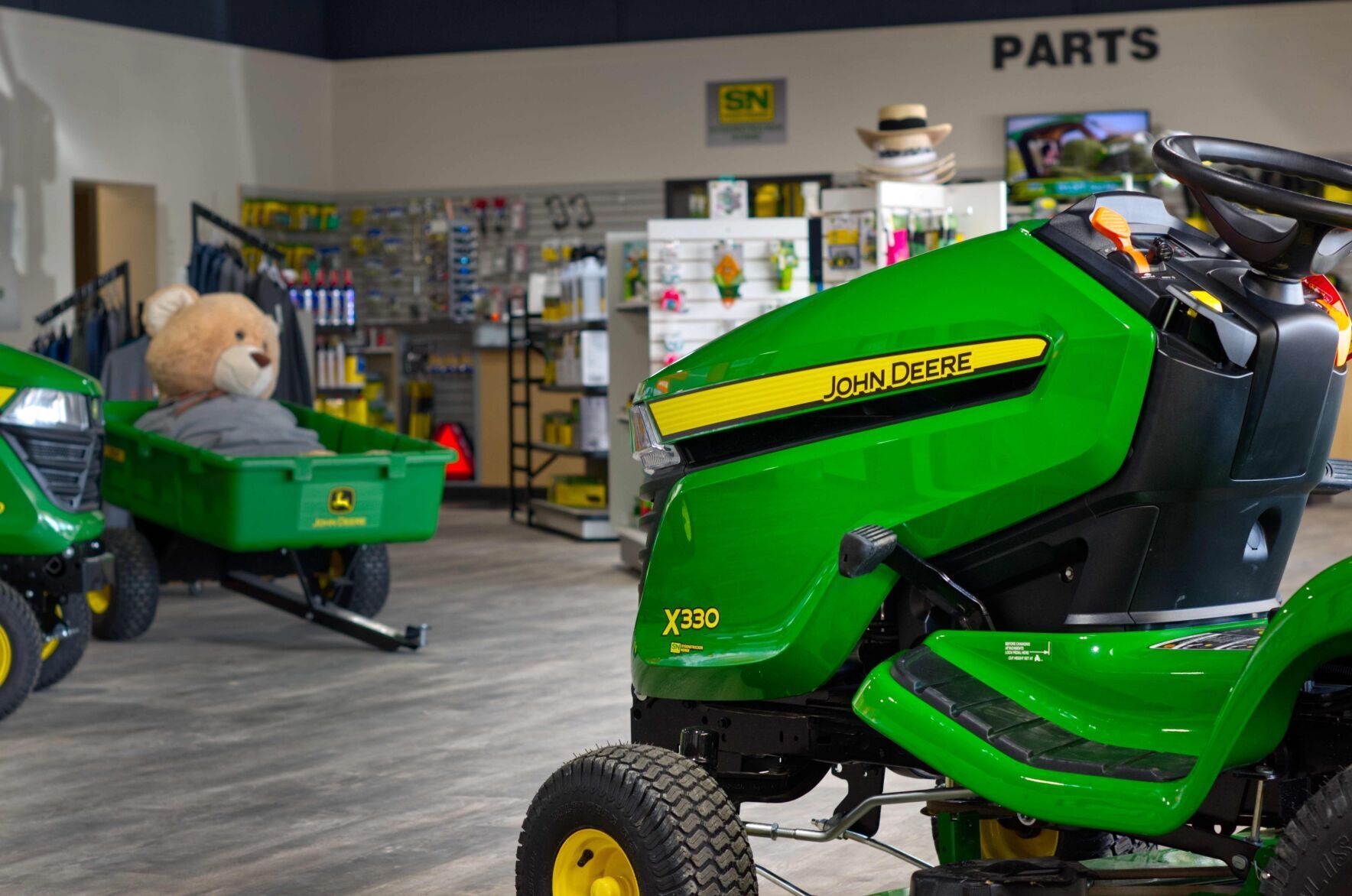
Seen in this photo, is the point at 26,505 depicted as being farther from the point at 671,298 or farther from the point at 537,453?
the point at 537,453

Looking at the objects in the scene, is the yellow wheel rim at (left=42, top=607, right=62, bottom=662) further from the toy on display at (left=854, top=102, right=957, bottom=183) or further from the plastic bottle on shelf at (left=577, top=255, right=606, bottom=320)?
the plastic bottle on shelf at (left=577, top=255, right=606, bottom=320)

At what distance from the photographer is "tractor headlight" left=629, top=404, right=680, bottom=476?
8.64 feet

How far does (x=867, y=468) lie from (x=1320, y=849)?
802 mm

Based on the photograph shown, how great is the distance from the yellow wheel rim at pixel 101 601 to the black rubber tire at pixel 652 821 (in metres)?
4.48

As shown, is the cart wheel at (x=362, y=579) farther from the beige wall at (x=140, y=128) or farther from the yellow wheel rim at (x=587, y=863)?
the beige wall at (x=140, y=128)

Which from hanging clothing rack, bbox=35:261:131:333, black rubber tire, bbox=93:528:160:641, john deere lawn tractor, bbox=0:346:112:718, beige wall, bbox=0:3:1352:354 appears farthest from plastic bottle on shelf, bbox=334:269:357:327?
john deere lawn tractor, bbox=0:346:112:718

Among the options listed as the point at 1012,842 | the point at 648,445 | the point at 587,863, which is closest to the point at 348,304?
the point at 648,445

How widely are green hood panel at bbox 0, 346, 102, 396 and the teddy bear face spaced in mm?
1580

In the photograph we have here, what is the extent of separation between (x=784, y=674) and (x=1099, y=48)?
1072 cm

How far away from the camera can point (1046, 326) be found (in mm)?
2174

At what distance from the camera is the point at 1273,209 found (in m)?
2.04

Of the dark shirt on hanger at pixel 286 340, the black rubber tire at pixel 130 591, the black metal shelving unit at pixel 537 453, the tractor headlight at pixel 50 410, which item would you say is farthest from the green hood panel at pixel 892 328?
the black metal shelving unit at pixel 537 453

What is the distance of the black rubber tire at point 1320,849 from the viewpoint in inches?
68.1

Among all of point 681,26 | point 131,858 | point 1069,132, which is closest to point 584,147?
point 681,26
